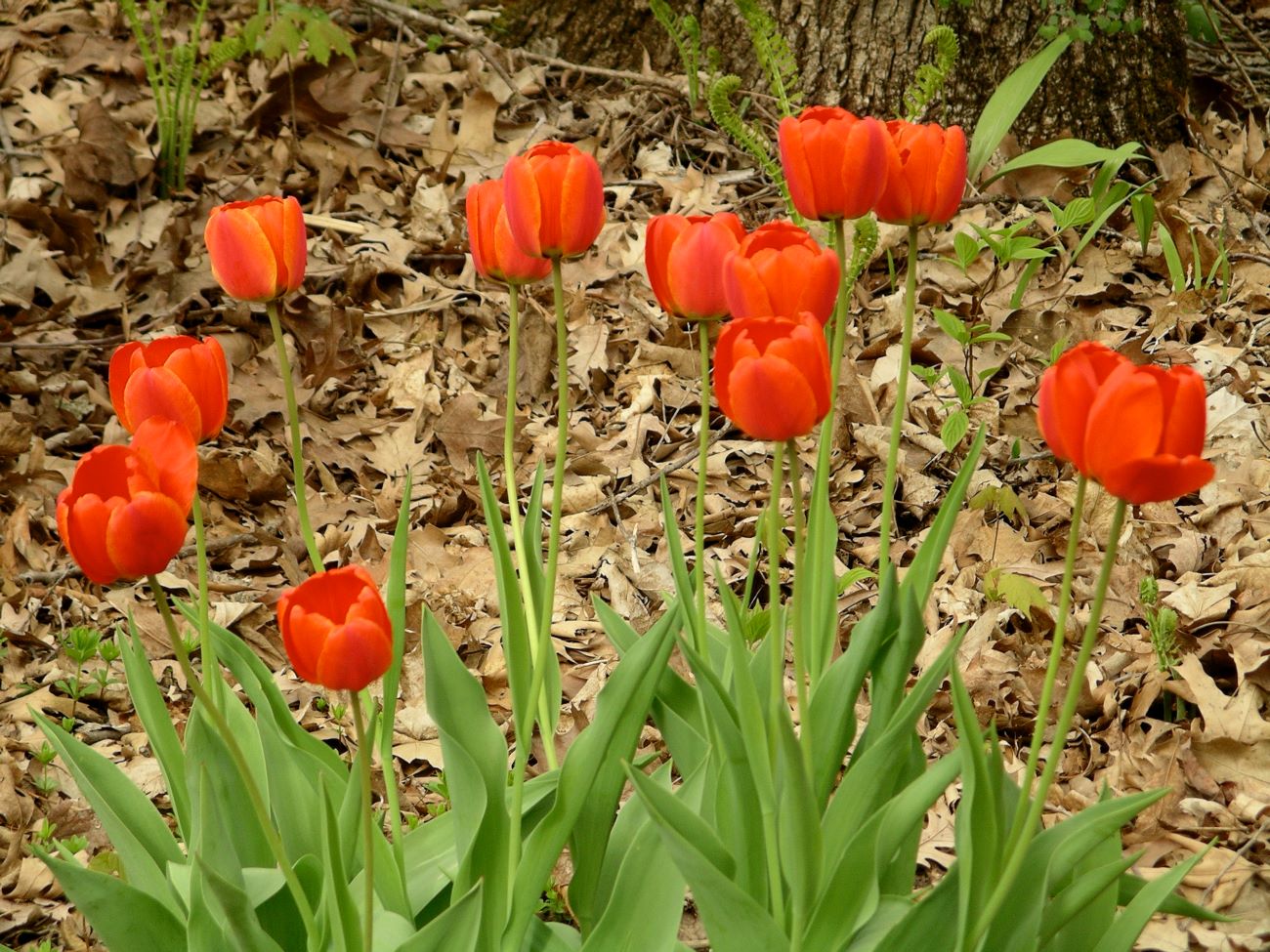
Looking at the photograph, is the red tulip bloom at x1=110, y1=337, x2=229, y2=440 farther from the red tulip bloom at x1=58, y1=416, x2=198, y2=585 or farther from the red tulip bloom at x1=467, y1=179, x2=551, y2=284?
the red tulip bloom at x1=467, y1=179, x2=551, y2=284

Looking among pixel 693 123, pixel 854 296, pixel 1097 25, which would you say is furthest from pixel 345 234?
pixel 1097 25

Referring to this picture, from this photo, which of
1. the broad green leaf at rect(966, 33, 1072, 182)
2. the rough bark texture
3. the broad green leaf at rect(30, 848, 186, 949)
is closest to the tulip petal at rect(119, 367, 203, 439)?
the broad green leaf at rect(30, 848, 186, 949)

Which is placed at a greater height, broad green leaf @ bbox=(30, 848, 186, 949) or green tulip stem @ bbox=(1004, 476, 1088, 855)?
green tulip stem @ bbox=(1004, 476, 1088, 855)

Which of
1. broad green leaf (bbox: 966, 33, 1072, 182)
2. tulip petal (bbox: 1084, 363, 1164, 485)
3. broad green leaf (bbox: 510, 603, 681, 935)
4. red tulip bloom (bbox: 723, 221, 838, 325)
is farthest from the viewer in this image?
broad green leaf (bbox: 966, 33, 1072, 182)

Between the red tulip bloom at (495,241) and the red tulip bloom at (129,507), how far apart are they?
1.45 ft

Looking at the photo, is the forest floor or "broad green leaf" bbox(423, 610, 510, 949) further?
the forest floor

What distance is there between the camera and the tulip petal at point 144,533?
39.8 inches

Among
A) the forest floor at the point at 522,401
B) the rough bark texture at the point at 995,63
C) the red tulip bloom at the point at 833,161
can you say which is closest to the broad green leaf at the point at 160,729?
the forest floor at the point at 522,401

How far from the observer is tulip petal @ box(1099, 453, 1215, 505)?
0.94 m

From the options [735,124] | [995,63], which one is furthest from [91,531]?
[995,63]

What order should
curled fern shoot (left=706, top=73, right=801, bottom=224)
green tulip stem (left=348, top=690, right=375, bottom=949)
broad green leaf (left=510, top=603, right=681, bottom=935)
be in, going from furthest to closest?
curled fern shoot (left=706, top=73, right=801, bottom=224)
broad green leaf (left=510, top=603, right=681, bottom=935)
green tulip stem (left=348, top=690, right=375, bottom=949)

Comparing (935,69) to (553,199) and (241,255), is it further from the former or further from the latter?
(241,255)

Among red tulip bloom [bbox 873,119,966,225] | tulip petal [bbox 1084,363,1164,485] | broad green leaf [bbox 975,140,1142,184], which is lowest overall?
broad green leaf [bbox 975,140,1142,184]

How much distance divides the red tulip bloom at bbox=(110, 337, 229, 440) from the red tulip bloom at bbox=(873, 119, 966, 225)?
72cm
